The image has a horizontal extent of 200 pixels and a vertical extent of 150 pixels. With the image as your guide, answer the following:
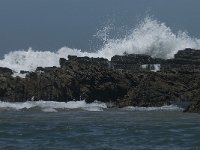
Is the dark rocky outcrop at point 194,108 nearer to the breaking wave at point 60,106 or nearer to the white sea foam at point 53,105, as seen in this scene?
the breaking wave at point 60,106

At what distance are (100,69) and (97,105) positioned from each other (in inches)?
197

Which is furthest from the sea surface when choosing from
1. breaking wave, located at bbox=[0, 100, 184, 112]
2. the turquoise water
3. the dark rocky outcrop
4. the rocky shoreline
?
the rocky shoreline

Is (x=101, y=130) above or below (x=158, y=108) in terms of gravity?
below

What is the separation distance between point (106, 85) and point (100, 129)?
1888 centimetres

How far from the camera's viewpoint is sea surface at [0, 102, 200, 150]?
23.1 metres

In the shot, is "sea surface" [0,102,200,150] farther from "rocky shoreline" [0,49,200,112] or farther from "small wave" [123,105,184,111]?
"rocky shoreline" [0,49,200,112]

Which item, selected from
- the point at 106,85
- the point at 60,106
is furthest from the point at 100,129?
the point at 106,85

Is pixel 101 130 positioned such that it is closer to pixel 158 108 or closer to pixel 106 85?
pixel 158 108

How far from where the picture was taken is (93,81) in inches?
1893

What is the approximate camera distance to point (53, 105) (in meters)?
44.4

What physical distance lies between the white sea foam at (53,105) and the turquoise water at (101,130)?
4003 millimetres

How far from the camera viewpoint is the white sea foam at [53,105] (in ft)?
140

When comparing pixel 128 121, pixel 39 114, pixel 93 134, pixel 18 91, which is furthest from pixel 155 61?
pixel 93 134

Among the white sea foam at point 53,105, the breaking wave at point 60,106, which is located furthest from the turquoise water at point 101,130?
the white sea foam at point 53,105
